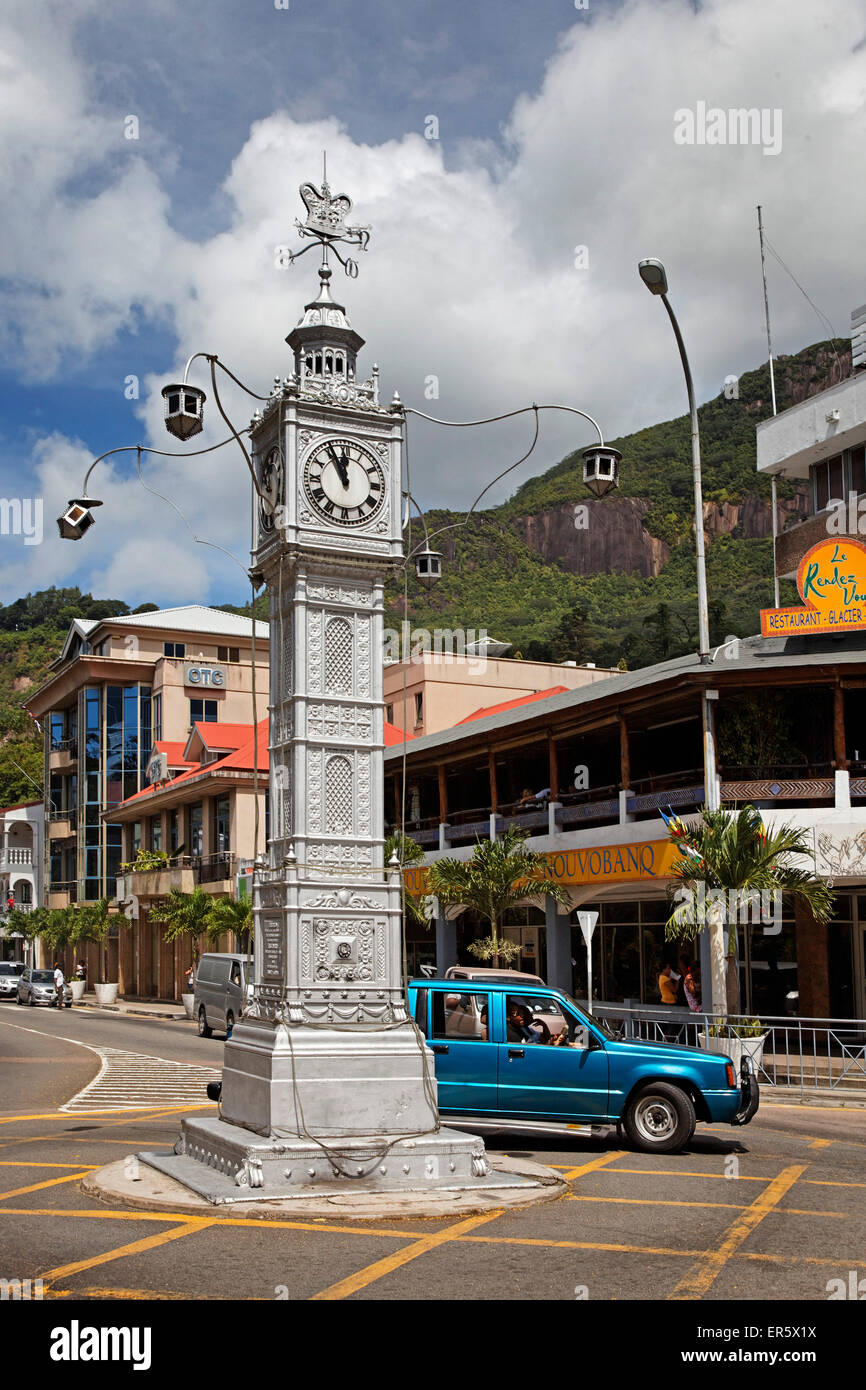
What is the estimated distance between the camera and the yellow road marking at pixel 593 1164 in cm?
1158

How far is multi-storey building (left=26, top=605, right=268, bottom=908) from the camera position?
68875 millimetres

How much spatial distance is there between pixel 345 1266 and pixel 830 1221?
3922mm

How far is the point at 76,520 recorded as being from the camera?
1188 cm

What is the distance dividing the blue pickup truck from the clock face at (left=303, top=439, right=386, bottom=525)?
5.29m

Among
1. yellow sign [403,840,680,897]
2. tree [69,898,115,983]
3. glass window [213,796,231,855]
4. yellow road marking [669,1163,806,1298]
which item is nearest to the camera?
yellow road marking [669,1163,806,1298]

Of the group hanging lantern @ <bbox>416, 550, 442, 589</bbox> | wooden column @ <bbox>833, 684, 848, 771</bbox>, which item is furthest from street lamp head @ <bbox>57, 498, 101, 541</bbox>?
wooden column @ <bbox>833, 684, 848, 771</bbox>

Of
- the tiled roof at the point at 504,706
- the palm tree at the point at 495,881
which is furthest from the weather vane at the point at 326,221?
the tiled roof at the point at 504,706

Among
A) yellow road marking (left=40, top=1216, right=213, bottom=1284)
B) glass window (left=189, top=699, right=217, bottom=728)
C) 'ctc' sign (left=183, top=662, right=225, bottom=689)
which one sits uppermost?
'ctc' sign (left=183, top=662, right=225, bottom=689)

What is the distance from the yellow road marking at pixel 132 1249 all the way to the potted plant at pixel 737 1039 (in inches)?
510

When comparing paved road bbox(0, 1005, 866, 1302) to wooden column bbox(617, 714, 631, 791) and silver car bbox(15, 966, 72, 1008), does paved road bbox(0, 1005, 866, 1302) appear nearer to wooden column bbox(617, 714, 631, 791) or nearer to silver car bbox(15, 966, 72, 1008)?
wooden column bbox(617, 714, 631, 791)

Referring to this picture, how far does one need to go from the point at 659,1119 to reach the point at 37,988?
142 ft

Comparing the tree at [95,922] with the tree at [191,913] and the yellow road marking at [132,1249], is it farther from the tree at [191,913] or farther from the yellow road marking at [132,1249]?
the yellow road marking at [132,1249]

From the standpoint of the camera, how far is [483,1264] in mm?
7691
